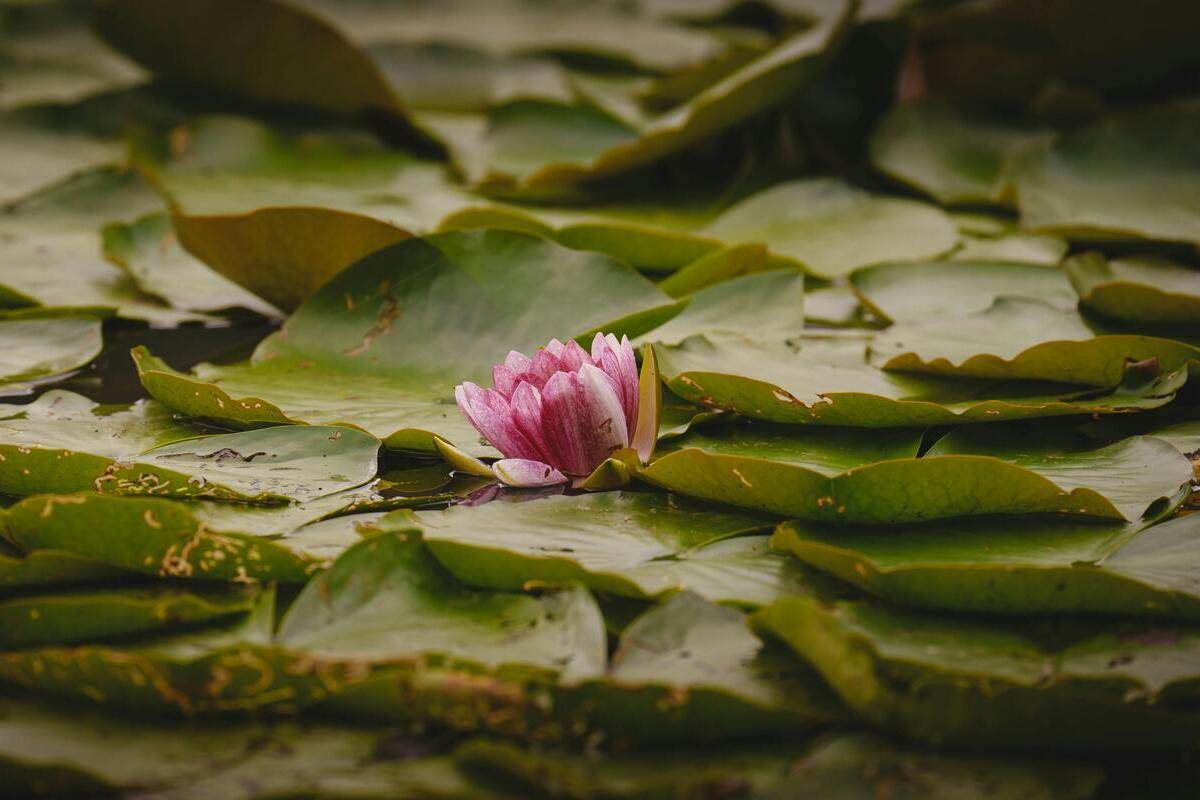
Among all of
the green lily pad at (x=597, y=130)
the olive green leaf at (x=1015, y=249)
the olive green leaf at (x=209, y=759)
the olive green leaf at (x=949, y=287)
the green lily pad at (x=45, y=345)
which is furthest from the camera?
the green lily pad at (x=597, y=130)

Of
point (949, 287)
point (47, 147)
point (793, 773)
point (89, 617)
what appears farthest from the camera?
point (47, 147)

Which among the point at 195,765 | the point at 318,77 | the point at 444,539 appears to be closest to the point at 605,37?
the point at 318,77

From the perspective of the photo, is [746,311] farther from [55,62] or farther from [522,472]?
[55,62]

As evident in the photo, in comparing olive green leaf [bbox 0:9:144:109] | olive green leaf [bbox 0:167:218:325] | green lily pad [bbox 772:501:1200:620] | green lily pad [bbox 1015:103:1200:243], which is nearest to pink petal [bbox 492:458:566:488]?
green lily pad [bbox 772:501:1200:620]

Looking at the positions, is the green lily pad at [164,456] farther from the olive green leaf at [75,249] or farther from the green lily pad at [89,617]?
the olive green leaf at [75,249]

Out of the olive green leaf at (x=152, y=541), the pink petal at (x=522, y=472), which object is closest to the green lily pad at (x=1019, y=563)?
the pink petal at (x=522, y=472)

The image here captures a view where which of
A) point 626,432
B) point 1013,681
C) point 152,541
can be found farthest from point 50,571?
point 1013,681

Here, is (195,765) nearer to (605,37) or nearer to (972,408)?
(972,408)
